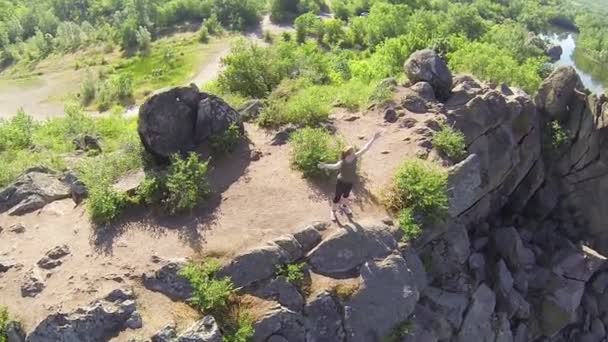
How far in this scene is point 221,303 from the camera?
13805 millimetres

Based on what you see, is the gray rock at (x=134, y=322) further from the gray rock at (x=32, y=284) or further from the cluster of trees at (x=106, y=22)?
the cluster of trees at (x=106, y=22)

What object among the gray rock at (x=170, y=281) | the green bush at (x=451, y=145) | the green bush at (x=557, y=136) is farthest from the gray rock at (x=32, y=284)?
the green bush at (x=557, y=136)

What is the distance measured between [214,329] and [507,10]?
303ft

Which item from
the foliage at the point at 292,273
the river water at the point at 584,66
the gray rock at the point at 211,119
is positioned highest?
the gray rock at the point at 211,119

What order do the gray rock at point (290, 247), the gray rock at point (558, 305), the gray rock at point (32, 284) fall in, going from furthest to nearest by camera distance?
Result: the gray rock at point (558, 305) → the gray rock at point (290, 247) → the gray rock at point (32, 284)

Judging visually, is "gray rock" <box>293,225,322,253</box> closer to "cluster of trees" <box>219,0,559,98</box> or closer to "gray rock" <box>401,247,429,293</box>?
"gray rock" <box>401,247,429,293</box>

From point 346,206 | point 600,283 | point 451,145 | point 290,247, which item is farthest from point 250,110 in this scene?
point 600,283

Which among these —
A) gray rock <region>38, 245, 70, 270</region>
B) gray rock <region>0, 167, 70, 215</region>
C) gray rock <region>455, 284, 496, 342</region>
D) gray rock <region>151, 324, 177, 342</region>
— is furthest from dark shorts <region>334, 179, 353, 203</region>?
gray rock <region>0, 167, 70, 215</region>

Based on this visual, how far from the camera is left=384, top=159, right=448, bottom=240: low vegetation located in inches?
647

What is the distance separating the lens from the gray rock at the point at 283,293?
1430 cm

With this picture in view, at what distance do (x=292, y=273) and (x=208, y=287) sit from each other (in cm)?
222

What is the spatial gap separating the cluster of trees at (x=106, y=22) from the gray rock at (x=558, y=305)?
204 ft

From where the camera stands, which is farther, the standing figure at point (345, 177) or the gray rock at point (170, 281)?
the standing figure at point (345, 177)

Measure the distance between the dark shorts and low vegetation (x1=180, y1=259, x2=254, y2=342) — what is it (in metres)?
4.06
